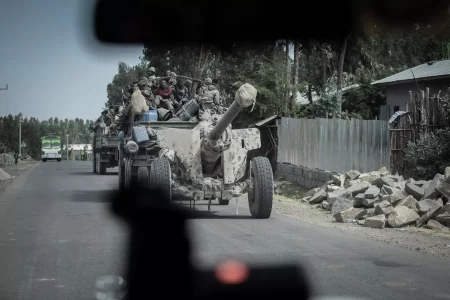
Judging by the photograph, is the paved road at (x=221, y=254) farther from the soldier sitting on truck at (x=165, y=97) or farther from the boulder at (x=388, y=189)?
the soldier sitting on truck at (x=165, y=97)

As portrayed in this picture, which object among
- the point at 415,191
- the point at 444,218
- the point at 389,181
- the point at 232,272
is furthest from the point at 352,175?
the point at 232,272

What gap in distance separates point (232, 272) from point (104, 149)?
2476 centimetres

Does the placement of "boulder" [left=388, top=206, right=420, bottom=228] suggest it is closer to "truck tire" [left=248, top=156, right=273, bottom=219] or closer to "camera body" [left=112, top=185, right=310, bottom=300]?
"truck tire" [left=248, top=156, right=273, bottom=219]

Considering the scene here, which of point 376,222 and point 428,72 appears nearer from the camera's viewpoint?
point 376,222

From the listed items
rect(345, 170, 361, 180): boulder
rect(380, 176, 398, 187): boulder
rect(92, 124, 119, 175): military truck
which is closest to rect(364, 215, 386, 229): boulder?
rect(380, 176, 398, 187): boulder

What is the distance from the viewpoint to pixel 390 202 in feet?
45.4

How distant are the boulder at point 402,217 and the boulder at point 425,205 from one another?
17cm

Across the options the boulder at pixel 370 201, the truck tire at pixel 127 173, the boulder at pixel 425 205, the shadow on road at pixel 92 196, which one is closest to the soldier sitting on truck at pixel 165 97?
the truck tire at pixel 127 173

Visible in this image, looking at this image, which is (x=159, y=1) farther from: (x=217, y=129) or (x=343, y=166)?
(x=343, y=166)

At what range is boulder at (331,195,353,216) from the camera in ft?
49.1

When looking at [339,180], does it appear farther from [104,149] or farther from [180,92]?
[104,149]

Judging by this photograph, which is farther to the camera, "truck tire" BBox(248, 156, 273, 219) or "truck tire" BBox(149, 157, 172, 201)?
"truck tire" BBox(248, 156, 273, 219)

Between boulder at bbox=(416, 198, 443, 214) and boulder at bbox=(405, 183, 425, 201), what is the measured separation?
0.54 meters

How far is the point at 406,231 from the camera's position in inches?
487
